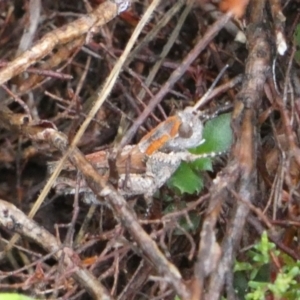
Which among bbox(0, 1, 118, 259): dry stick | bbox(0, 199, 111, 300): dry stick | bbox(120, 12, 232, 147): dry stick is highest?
bbox(0, 1, 118, 259): dry stick

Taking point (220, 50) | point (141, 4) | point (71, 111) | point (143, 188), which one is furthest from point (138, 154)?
point (141, 4)

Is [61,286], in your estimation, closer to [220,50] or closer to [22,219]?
[22,219]

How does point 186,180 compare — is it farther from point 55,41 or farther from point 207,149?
point 55,41

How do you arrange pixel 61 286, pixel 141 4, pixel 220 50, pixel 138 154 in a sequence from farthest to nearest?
pixel 141 4 < pixel 220 50 < pixel 138 154 < pixel 61 286

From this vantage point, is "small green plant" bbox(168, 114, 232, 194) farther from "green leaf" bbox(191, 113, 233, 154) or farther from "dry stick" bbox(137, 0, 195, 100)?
"dry stick" bbox(137, 0, 195, 100)

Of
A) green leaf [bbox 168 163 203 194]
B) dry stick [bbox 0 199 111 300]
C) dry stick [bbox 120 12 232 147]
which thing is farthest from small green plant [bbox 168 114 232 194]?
dry stick [bbox 0 199 111 300]

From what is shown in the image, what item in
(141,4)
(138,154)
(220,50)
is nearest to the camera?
(138,154)
